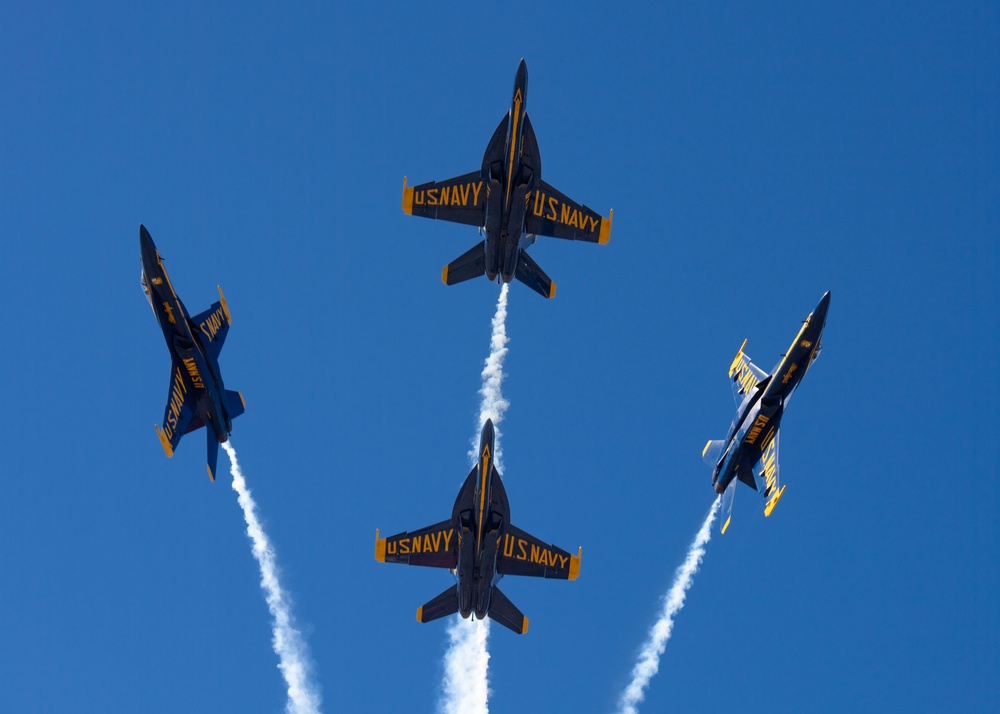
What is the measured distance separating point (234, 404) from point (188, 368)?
11.1ft

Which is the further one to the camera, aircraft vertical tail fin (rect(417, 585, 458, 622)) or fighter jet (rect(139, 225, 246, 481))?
aircraft vertical tail fin (rect(417, 585, 458, 622))

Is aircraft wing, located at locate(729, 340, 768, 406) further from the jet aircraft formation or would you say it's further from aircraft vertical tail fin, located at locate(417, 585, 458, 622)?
aircraft vertical tail fin, located at locate(417, 585, 458, 622)

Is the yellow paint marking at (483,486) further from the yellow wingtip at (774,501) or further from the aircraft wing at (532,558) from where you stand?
the yellow wingtip at (774,501)

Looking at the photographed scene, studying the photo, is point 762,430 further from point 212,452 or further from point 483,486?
point 212,452

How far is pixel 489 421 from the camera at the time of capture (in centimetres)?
6950

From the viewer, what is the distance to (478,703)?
257 feet

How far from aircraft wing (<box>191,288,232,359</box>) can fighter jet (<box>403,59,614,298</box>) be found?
11058 mm

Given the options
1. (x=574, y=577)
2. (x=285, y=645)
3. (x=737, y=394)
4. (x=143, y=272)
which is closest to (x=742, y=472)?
(x=737, y=394)

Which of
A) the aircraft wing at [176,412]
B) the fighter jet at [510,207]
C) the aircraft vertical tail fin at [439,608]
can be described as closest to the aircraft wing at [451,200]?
the fighter jet at [510,207]

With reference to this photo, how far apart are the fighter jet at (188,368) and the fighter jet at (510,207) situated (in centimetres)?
1214

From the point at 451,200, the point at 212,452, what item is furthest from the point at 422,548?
the point at 451,200

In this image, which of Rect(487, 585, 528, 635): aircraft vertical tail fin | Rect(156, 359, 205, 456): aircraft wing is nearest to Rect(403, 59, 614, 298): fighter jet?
Rect(156, 359, 205, 456): aircraft wing

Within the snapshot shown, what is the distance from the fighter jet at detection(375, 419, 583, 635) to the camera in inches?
2781

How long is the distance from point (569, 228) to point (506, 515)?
48.7ft
